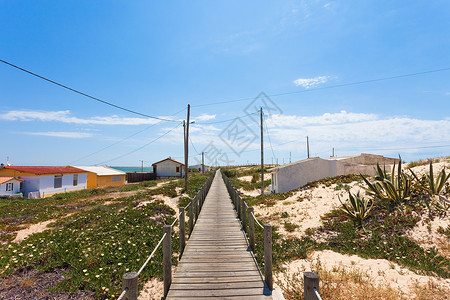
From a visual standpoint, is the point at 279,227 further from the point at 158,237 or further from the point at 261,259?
the point at 158,237

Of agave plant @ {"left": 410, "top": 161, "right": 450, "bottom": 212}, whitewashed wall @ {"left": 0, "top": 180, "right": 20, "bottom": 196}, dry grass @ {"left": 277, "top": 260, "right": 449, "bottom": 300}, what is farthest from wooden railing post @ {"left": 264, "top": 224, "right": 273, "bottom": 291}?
whitewashed wall @ {"left": 0, "top": 180, "right": 20, "bottom": 196}

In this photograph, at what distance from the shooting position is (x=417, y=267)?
19.7 ft

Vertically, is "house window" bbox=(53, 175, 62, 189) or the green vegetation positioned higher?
"house window" bbox=(53, 175, 62, 189)

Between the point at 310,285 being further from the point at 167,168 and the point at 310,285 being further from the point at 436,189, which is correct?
the point at 167,168

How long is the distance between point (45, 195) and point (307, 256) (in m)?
34.1

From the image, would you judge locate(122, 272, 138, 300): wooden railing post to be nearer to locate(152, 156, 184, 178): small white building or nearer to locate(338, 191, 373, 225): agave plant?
locate(338, 191, 373, 225): agave plant

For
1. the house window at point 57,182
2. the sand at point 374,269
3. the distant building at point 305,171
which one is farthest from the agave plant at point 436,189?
the house window at point 57,182

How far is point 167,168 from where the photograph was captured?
175 feet

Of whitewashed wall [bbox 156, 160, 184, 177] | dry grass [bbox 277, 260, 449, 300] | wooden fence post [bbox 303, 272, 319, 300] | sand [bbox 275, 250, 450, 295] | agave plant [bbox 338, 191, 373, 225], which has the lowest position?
sand [bbox 275, 250, 450, 295]

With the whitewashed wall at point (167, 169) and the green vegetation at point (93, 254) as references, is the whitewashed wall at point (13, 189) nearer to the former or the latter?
the green vegetation at point (93, 254)

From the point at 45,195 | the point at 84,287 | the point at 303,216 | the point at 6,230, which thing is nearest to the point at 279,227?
the point at 303,216

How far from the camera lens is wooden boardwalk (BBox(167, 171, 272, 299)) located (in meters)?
4.62

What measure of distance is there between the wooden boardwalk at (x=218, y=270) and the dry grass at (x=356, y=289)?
0.68 metres

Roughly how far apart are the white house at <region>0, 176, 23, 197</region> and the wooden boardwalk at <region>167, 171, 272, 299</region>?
30.1 m
